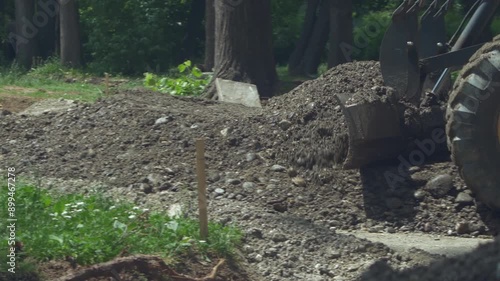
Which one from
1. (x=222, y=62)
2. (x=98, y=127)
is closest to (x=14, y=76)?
(x=222, y=62)

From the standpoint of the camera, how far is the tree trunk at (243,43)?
1393cm

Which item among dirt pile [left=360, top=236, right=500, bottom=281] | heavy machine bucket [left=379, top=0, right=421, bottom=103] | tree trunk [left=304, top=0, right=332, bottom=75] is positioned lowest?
tree trunk [left=304, top=0, right=332, bottom=75]

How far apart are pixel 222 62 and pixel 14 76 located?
18.1 ft

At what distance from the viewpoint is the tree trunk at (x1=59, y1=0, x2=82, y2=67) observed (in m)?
19.9

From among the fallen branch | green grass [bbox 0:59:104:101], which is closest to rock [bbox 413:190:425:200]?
the fallen branch

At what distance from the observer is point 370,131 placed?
7977mm

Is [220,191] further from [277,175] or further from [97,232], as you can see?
[97,232]

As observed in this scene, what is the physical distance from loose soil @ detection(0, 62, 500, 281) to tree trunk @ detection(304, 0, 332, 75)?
973 centimetres

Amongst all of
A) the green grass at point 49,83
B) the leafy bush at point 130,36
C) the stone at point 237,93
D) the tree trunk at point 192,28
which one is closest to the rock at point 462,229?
the stone at point 237,93

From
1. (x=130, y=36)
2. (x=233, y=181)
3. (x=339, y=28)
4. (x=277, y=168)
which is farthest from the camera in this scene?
(x=130, y=36)

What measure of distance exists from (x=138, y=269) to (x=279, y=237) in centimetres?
128

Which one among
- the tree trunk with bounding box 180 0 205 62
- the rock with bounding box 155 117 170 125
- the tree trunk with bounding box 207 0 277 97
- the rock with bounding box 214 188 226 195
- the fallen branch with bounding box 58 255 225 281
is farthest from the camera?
the tree trunk with bounding box 180 0 205 62

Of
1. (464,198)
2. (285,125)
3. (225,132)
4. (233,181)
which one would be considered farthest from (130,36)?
(464,198)

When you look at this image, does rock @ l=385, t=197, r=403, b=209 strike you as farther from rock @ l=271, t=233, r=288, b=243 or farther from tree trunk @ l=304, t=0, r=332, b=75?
tree trunk @ l=304, t=0, r=332, b=75
